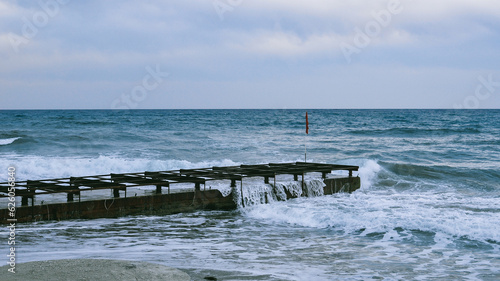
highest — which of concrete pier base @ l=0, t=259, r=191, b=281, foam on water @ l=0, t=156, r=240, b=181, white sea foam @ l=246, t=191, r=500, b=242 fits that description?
concrete pier base @ l=0, t=259, r=191, b=281

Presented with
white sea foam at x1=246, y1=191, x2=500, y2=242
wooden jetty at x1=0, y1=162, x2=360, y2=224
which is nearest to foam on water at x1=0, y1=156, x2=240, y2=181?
wooden jetty at x1=0, y1=162, x2=360, y2=224

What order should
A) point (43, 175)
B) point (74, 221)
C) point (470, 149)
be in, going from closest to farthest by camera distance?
1. point (74, 221)
2. point (43, 175)
3. point (470, 149)

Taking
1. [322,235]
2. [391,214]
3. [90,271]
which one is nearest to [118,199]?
[322,235]

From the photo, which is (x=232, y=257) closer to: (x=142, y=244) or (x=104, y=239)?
(x=142, y=244)

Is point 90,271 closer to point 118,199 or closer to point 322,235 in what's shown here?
point 118,199

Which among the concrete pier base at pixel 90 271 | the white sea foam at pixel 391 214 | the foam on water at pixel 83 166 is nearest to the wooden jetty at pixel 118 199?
the white sea foam at pixel 391 214

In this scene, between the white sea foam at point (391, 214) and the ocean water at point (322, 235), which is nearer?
the ocean water at point (322, 235)

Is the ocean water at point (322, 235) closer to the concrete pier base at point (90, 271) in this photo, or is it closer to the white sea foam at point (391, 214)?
the white sea foam at point (391, 214)

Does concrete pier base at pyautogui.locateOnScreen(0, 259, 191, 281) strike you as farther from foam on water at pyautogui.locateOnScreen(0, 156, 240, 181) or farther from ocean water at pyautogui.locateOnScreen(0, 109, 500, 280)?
foam on water at pyautogui.locateOnScreen(0, 156, 240, 181)

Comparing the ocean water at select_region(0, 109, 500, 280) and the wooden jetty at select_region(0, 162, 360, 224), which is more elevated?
the wooden jetty at select_region(0, 162, 360, 224)

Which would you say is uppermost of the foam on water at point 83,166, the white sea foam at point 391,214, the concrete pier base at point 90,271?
the concrete pier base at point 90,271

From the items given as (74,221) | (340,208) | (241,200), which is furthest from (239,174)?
(74,221)

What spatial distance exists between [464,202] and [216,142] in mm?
29617

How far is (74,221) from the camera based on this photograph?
12906mm
